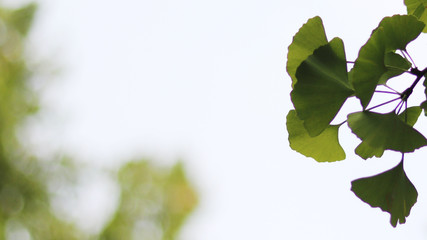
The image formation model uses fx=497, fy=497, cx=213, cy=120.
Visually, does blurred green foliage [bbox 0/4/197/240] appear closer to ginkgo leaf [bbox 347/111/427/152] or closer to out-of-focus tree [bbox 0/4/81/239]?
out-of-focus tree [bbox 0/4/81/239]

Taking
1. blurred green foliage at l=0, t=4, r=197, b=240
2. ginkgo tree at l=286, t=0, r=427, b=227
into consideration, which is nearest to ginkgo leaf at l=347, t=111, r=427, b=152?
ginkgo tree at l=286, t=0, r=427, b=227

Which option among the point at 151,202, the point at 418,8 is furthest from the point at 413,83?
the point at 151,202

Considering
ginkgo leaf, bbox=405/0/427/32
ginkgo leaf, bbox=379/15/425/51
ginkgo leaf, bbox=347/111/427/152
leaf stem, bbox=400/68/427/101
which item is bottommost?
ginkgo leaf, bbox=347/111/427/152

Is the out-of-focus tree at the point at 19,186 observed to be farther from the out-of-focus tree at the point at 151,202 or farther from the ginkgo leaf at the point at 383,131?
the ginkgo leaf at the point at 383,131

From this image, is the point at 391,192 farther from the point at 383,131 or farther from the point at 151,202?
the point at 151,202

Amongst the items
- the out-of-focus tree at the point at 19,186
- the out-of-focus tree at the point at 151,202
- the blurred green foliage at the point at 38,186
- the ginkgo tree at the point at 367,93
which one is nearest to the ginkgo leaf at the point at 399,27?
the ginkgo tree at the point at 367,93
